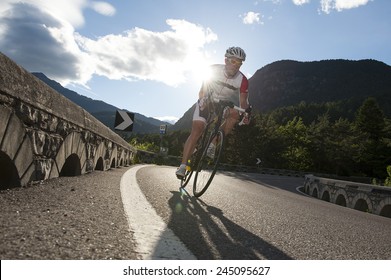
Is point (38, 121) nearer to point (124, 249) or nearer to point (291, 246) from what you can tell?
point (124, 249)

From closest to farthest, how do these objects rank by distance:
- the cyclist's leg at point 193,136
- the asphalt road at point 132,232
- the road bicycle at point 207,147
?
the asphalt road at point 132,232, the road bicycle at point 207,147, the cyclist's leg at point 193,136

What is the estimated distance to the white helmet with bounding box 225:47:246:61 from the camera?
4875 millimetres

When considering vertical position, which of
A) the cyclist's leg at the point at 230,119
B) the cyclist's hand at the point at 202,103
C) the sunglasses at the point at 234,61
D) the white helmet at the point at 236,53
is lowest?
the cyclist's leg at the point at 230,119

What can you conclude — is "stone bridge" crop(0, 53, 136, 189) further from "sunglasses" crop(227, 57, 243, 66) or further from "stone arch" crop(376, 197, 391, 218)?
"stone arch" crop(376, 197, 391, 218)

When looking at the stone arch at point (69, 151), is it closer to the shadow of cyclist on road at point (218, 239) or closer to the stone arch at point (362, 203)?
the shadow of cyclist on road at point (218, 239)

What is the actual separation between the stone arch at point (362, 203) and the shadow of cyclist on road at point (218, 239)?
8.14m

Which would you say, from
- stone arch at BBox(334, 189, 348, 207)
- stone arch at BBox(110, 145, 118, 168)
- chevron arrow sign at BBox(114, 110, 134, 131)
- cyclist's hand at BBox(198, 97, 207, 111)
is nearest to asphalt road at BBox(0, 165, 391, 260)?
cyclist's hand at BBox(198, 97, 207, 111)

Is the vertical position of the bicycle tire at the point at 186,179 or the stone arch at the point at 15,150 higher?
the stone arch at the point at 15,150

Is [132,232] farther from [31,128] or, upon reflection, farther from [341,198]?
[341,198]

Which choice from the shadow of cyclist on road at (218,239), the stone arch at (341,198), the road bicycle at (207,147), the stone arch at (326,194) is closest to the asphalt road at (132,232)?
the shadow of cyclist on road at (218,239)

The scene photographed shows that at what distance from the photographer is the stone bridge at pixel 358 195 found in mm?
8717

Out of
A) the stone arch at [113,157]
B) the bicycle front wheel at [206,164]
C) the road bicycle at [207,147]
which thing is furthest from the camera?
the stone arch at [113,157]

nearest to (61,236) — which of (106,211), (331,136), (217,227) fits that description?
(106,211)

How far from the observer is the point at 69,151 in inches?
154
